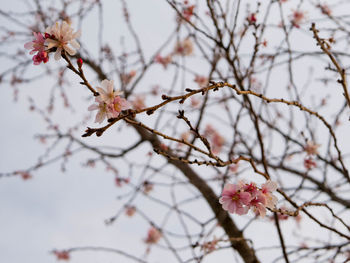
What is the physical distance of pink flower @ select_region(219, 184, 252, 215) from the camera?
118 cm

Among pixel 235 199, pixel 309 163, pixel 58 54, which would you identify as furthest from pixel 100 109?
pixel 309 163

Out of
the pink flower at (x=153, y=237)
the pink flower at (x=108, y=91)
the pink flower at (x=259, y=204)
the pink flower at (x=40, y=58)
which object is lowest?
the pink flower at (x=259, y=204)

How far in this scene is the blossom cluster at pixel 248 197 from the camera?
1.15 m

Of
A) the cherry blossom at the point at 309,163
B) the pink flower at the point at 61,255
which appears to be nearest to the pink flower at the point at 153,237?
the pink flower at the point at 61,255

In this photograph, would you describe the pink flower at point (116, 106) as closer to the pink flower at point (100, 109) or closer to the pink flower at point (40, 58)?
the pink flower at point (100, 109)

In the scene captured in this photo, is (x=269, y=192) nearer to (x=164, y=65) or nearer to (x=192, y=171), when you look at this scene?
(x=192, y=171)

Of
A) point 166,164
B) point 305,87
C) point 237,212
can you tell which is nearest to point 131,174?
point 166,164

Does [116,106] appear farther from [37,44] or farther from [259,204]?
[259,204]

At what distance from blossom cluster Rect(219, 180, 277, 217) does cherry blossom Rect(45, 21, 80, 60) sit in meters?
0.74

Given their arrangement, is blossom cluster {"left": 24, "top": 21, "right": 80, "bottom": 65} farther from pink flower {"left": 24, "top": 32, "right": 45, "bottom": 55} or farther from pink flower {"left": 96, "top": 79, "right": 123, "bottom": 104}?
pink flower {"left": 96, "top": 79, "right": 123, "bottom": 104}

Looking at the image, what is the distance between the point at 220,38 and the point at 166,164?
1.72 m

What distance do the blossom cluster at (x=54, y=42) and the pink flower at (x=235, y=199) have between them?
0.73m

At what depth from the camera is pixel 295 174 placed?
3.80 m

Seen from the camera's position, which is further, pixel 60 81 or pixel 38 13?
pixel 60 81
